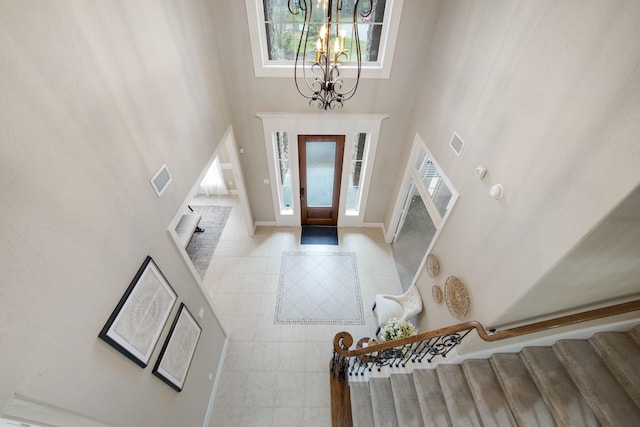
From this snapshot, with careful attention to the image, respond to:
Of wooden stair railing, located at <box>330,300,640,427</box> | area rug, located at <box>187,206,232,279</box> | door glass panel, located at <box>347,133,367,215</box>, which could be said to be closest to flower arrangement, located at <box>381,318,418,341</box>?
wooden stair railing, located at <box>330,300,640,427</box>

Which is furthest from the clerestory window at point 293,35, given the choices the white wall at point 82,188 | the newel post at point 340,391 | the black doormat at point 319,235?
the newel post at point 340,391

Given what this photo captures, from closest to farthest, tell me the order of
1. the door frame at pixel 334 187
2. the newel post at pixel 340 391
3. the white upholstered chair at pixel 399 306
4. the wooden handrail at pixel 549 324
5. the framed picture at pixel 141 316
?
the framed picture at pixel 141 316 < the wooden handrail at pixel 549 324 < the newel post at pixel 340 391 < the white upholstered chair at pixel 399 306 < the door frame at pixel 334 187

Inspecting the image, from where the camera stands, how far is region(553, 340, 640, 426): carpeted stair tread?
2025 mm

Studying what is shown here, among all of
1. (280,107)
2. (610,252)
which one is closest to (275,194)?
(280,107)

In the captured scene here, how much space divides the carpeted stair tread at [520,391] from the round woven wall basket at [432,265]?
3.48 ft

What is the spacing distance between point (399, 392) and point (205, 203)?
5.72 metres

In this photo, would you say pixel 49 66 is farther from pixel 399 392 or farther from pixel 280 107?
pixel 399 392

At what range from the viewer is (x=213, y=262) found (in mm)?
5172

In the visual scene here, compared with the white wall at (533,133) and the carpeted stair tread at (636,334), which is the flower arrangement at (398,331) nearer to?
the white wall at (533,133)

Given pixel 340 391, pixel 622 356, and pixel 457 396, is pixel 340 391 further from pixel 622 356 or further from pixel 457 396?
pixel 622 356

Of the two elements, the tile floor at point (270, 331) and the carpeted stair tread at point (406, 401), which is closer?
the carpeted stair tread at point (406, 401)

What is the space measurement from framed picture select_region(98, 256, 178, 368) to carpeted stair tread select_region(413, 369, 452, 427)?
2.73m

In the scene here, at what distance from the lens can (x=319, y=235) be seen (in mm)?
5793

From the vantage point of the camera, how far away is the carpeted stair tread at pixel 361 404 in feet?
9.89
